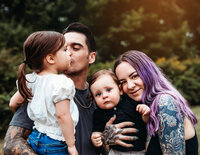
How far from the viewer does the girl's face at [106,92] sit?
2791mm

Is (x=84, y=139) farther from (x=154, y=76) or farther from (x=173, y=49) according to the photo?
(x=173, y=49)

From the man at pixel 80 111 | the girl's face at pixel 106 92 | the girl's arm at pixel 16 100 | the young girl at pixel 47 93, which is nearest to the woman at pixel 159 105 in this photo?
the girl's face at pixel 106 92

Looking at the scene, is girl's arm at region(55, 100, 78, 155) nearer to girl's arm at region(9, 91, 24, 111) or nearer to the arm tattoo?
the arm tattoo

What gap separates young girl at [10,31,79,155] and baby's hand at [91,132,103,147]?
0.52m

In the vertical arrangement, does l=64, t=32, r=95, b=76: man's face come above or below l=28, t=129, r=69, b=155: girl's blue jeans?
above

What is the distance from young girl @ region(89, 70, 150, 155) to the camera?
264cm

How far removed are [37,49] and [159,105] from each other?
125cm

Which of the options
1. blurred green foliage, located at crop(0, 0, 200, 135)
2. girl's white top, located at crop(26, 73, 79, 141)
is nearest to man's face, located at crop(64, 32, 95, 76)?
girl's white top, located at crop(26, 73, 79, 141)

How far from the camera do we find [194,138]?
2418 mm

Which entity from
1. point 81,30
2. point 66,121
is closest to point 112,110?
point 66,121

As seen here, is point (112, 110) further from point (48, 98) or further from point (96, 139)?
point (48, 98)

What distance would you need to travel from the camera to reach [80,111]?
307 centimetres

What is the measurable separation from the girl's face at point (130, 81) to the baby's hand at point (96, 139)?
594 millimetres

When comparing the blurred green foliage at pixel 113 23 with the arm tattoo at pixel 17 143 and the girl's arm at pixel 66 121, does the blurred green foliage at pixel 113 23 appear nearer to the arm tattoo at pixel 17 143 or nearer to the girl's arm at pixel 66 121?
the arm tattoo at pixel 17 143
